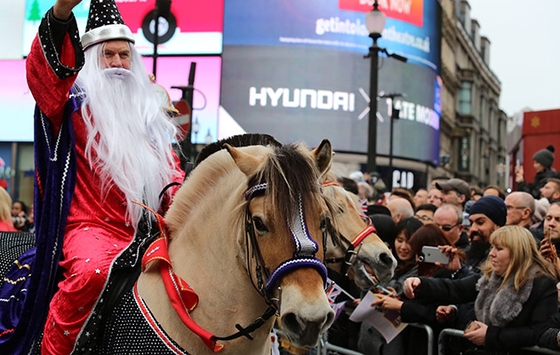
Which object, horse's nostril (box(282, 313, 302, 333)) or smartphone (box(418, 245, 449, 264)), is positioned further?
smartphone (box(418, 245, 449, 264))

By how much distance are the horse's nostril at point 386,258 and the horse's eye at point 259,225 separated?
9.49 feet

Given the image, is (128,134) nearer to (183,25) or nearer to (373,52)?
(373,52)

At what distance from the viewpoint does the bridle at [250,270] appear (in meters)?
3.02


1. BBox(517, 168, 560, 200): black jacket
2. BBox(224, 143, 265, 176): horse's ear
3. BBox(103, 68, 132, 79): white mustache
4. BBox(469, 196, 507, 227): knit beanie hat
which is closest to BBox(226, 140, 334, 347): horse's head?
BBox(224, 143, 265, 176): horse's ear

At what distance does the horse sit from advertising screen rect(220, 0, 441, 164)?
38442 millimetres

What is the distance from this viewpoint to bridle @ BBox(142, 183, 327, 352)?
9.89 feet

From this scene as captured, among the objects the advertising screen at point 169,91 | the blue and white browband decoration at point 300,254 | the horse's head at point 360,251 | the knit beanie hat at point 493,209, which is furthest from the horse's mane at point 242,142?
the advertising screen at point 169,91

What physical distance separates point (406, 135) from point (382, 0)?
8.36 metres

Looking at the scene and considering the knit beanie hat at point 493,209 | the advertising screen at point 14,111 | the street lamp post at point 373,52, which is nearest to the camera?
the knit beanie hat at point 493,209

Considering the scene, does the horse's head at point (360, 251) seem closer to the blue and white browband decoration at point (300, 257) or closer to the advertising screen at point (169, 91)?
the blue and white browband decoration at point (300, 257)

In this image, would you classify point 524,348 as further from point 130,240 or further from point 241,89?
point 241,89

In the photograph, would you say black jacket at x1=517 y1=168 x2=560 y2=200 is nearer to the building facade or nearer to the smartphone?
the smartphone

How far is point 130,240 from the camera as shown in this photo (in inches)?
158

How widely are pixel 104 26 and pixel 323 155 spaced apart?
1.69m
